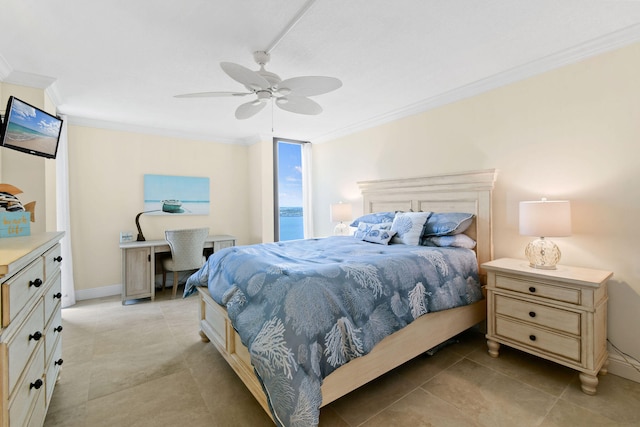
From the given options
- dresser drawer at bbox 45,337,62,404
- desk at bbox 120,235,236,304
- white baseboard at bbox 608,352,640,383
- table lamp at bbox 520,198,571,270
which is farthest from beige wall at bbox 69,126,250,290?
white baseboard at bbox 608,352,640,383

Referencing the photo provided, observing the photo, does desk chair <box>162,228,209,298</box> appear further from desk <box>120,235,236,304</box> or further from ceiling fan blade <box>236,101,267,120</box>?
ceiling fan blade <box>236,101,267,120</box>

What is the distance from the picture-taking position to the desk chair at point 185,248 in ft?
12.1

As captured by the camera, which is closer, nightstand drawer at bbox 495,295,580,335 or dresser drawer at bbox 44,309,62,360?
A: dresser drawer at bbox 44,309,62,360

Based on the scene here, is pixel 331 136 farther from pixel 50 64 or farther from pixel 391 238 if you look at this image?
pixel 50 64

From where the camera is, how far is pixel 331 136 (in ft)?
15.7

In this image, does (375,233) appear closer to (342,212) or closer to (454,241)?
(454,241)

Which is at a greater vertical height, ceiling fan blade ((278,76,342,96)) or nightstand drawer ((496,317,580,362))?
ceiling fan blade ((278,76,342,96))

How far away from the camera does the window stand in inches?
198

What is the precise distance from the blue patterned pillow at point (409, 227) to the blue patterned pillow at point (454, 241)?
0.50 feet

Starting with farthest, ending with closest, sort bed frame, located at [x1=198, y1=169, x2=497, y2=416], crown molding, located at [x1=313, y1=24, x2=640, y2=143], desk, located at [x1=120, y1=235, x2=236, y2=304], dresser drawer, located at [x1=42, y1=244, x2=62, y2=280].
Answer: desk, located at [x1=120, y1=235, x2=236, y2=304]
crown molding, located at [x1=313, y1=24, x2=640, y2=143]
bed frame, located at [x1=198, y1=169, x2=497, y2=416]
dresser drawer, located at [x1=42, y1=244, x2=62, y2=280]

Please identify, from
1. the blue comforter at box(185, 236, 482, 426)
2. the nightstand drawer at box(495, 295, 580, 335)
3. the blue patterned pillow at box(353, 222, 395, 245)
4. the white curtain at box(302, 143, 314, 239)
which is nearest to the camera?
the blue comforter at box(185, 236, 482, 426)

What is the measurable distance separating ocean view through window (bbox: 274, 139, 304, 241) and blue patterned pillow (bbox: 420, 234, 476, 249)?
2922mm

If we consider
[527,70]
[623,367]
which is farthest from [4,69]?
[623,367]

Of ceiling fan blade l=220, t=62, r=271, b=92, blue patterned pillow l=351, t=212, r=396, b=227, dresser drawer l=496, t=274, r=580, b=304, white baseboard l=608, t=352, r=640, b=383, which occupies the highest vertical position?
ceiling fan blade l=220, t=62, r=271, b=92
